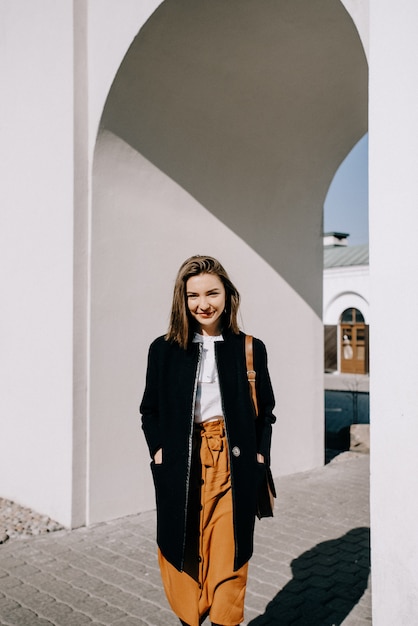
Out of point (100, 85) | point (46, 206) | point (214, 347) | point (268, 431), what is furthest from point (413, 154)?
point (46, 206)

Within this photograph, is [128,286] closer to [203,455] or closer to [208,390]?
[208,390]

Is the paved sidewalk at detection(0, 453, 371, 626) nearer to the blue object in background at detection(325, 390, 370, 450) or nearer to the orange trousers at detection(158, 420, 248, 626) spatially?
the orange trousers at detection(158, 420, 248, 626)

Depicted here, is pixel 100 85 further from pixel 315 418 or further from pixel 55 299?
pixel 315 418

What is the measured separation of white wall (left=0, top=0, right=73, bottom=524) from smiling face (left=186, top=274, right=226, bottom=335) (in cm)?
257

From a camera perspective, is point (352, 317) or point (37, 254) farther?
point (352, 317)

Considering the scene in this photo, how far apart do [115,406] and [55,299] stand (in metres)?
1.06

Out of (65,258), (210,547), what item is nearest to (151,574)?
(210,547)

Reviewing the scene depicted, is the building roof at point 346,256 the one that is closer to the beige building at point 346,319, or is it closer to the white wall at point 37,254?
the beige building at point 346,319

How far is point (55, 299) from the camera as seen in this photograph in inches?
210

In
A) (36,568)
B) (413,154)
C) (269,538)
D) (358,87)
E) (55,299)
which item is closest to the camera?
(413,154)

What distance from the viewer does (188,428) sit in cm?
268

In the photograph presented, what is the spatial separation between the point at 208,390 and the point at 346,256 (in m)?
26.7

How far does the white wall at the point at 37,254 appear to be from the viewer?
5.24m

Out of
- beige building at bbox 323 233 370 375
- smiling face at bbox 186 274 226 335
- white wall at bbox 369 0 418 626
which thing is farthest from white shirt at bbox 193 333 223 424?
beige building at bbox 323 233 370 375
